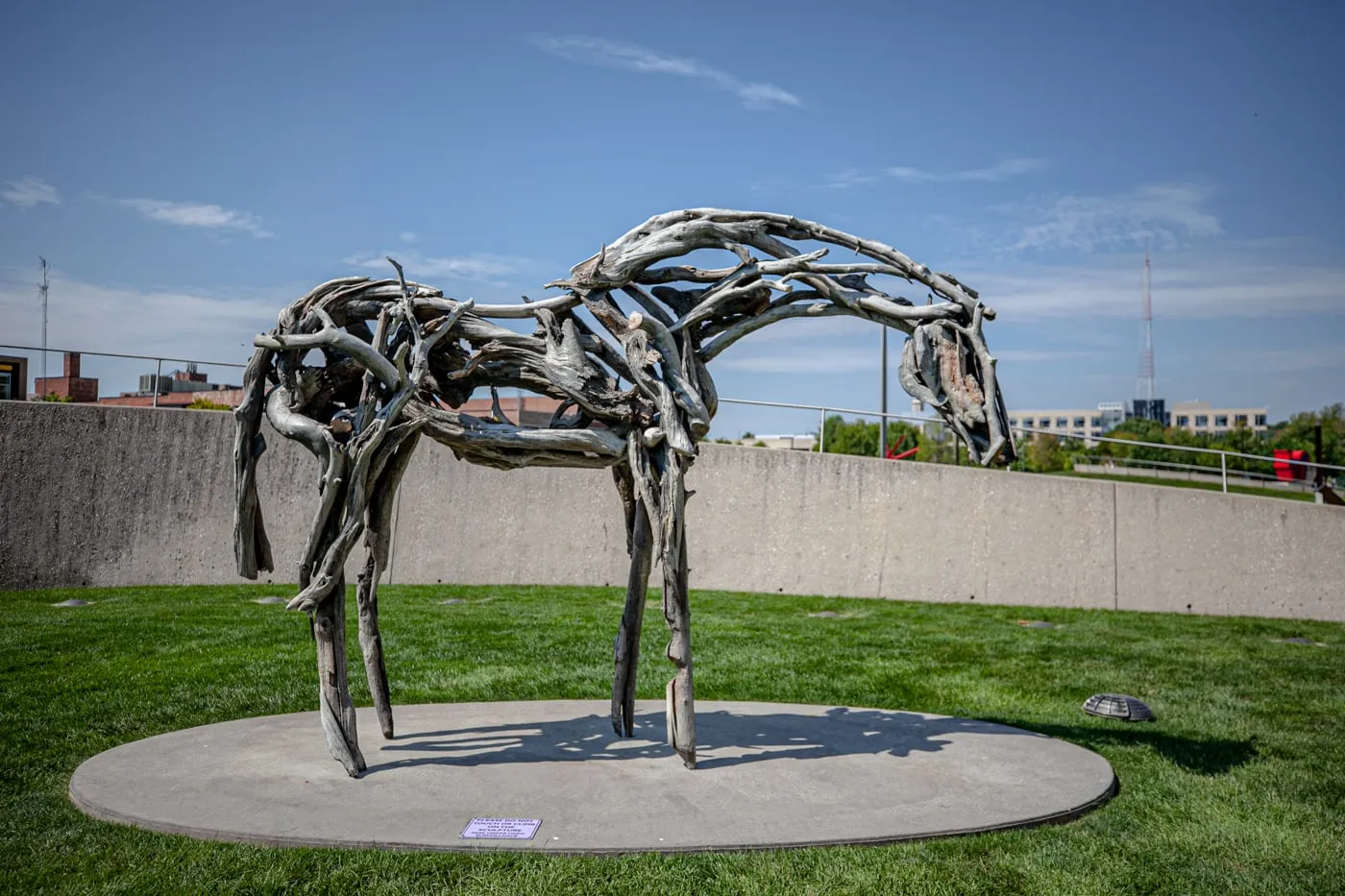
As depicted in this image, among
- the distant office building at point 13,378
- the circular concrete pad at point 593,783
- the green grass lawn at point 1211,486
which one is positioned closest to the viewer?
the circular concrete pad at point 593,783

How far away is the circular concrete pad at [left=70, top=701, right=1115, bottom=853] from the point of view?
5625 mm

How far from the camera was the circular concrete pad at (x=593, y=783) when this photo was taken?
562 cm

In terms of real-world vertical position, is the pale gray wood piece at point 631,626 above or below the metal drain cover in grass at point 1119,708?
above

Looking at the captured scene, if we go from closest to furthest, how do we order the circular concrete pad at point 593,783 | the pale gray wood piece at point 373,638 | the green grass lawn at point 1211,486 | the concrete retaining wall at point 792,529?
1. the circular concrete pad at point 593,783
2. the pale gray wood piece at point 373,638
3. the concrete retaining wall at point 792,529
4. the green grass lawn at point 1211,486

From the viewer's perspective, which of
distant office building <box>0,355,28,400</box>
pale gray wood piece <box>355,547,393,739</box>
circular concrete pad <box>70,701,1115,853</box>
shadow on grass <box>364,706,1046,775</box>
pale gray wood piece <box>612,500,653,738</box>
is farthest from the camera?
distant office building <box>0,355,28,400</box>

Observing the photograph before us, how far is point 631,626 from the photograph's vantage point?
7.59 m

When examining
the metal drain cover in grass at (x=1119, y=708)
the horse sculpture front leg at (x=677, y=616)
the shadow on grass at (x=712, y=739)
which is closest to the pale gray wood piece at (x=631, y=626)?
the shadow on grass at (x=712, y=739)

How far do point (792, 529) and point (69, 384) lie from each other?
11.5 meters

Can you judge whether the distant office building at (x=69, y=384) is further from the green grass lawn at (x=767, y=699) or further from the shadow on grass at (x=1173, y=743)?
the shadow on grass at (x=1173, y=743)

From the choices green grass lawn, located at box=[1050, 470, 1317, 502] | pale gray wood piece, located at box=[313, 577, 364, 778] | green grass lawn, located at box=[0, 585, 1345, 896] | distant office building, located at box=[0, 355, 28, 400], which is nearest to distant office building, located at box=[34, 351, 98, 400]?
distant office building, located at box=[0, 355, 28, 400]

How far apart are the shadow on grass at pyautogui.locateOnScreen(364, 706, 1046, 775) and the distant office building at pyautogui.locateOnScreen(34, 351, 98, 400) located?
447 inches

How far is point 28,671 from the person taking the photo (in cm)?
998

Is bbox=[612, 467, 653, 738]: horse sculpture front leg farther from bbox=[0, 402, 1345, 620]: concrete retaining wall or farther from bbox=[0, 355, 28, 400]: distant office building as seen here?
bbox=[0, 355, 28, 400]: distant office building

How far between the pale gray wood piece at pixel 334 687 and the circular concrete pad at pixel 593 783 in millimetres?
169
